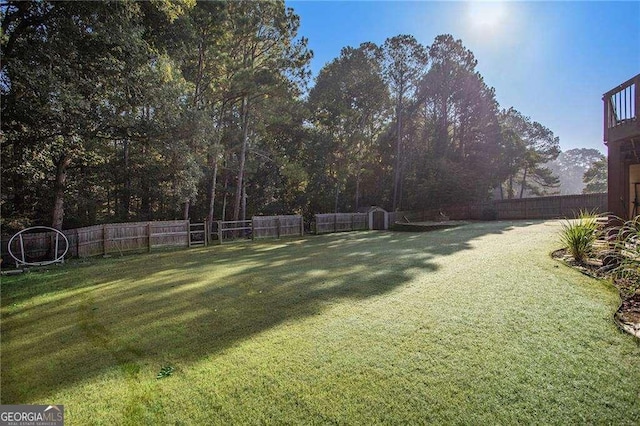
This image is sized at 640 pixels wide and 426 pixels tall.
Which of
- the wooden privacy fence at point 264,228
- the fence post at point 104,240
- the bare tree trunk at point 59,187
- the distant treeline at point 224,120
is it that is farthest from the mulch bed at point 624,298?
the bare tree trunk at point 59,187

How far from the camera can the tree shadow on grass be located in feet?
8.78

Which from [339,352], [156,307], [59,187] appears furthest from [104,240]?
[339,352]

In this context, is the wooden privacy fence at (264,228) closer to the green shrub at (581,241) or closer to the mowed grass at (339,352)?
the mowed grass at (339,352)

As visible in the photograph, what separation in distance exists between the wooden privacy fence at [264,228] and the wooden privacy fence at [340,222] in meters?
1.52

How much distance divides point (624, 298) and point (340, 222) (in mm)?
14416

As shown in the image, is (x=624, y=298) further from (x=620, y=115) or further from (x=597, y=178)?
(x=597, y=178)

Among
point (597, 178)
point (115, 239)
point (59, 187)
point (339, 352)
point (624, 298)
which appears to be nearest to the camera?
point (339, 352)

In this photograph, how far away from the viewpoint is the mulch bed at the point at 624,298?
2.68m

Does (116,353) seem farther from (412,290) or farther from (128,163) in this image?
(128,163)

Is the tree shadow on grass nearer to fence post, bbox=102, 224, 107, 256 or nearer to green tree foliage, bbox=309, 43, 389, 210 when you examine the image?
fence post, bbox=102, 224, 107, 256

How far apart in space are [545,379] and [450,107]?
85.7 feet

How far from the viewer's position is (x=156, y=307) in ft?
13.3

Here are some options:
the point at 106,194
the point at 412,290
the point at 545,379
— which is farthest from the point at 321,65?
the point at 545,379

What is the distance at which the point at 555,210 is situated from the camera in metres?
17.9
